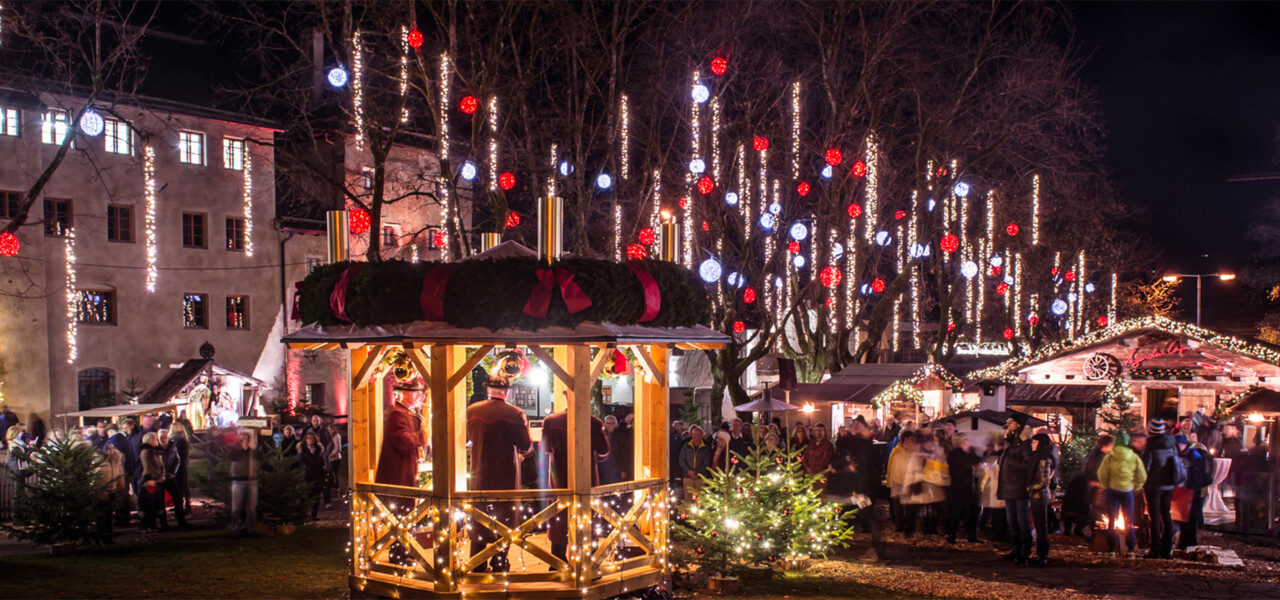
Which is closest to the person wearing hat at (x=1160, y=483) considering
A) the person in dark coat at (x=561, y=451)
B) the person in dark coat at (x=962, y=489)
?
the person in dark coat at (x=962, y=489)

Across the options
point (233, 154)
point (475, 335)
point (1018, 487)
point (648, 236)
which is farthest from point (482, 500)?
point (233, 154)

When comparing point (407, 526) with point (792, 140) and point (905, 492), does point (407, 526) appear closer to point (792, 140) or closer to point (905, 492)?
point (905, 492)

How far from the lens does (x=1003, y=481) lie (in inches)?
522

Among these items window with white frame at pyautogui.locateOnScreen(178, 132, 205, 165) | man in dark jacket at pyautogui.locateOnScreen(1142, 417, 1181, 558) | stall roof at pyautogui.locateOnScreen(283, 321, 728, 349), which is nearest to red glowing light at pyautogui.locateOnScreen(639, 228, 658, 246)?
man in dark jacket at pyautogui.locateOnScreen(1142, 417, 1181, 558)

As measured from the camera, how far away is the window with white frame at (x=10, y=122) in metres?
30.0

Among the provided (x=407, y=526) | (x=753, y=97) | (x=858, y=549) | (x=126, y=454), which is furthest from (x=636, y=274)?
(x=753, y=97)

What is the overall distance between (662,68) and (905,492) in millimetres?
13429

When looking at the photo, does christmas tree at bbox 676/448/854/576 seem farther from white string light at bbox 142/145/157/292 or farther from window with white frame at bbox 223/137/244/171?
window with white frame at bbox 223/137/244/171

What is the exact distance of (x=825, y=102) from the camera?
2766cm

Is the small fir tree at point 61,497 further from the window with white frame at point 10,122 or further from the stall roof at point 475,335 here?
the window with white frame at point 10,122

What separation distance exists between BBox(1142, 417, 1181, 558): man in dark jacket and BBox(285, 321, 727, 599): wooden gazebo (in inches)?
272

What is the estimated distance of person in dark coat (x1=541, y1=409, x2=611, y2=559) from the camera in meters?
9.71

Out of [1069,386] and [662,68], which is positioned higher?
[662,68]

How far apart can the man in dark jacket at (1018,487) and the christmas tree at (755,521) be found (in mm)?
2678
